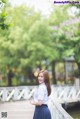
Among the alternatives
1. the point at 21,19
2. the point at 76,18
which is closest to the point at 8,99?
the point at 76,18

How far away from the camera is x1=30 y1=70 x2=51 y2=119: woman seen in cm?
821

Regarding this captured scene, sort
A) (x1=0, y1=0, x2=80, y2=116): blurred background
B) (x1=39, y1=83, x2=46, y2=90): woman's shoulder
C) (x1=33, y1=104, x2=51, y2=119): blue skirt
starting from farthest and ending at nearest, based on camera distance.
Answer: (x1=0, y1=0, x2=80, y2=116): blurred background
(x1=33, y1=104, x2=51, y2=119): blue skirt
(x1=39, y1=83, x2=46, y2=90): woman's shoulder

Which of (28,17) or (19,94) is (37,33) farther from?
(19,94)

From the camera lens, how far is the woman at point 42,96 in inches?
323

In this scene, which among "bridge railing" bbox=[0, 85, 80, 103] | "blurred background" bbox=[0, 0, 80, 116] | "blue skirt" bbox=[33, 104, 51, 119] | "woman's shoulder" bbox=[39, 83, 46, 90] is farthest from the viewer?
"blurred background" bbox=[0, 0, 80, 116]

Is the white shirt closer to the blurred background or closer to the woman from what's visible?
the woman

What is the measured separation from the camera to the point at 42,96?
823 centimetres

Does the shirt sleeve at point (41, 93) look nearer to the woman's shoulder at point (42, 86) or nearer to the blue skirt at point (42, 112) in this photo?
the woman's shoulder at point (42, 86)

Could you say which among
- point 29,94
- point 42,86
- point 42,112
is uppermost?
point 42,86

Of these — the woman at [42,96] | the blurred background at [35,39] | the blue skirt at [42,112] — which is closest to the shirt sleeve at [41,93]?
the woman at [42,96]

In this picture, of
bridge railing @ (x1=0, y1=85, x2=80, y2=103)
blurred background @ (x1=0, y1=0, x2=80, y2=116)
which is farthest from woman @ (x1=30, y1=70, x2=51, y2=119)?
blurred background @ (x1=0, y1=0, x2=80, y2=116)

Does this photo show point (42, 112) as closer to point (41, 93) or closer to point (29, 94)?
point (41, 93)

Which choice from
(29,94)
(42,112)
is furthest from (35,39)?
(42,112)

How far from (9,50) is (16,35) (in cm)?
179
